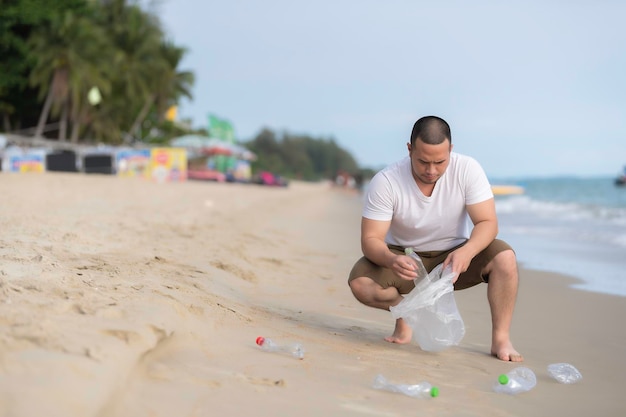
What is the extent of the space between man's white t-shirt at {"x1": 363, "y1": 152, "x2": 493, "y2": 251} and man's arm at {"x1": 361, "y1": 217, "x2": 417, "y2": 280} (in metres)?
0.05

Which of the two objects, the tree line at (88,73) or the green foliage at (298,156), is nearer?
the tree line at (88,73)

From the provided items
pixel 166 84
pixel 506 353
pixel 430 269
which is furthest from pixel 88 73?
pixel 506 353

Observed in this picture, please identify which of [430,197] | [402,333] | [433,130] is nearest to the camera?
[433,130]

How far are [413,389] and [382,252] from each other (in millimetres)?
925

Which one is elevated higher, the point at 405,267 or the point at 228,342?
the point at 405,267

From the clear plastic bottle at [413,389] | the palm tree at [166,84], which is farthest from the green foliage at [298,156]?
the clear plastic bottle at [413,389]

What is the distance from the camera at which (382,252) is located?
3.46m

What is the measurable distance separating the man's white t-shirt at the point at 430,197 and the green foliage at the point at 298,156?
7145 cm

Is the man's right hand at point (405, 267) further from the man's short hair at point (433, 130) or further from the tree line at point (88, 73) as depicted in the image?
the tree line at point (88, 73)

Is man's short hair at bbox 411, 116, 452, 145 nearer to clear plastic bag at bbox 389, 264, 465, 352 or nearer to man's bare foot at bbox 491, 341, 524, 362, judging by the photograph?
clear plastic bag at bbox 389, 264, 465, 352

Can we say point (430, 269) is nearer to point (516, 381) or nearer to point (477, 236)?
point (477, 236)

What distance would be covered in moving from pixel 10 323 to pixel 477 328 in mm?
2807

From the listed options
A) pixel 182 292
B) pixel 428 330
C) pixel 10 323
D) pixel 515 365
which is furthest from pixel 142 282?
pixel 515 365

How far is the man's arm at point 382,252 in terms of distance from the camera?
3305mm
